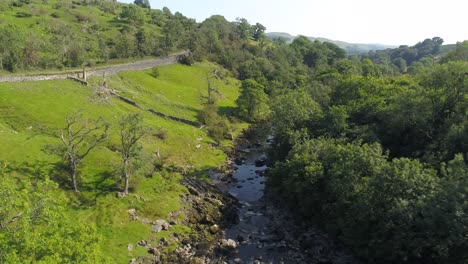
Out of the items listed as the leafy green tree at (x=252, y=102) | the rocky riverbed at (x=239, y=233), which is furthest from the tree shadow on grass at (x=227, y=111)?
the rocky riverbed at (x=239, y=233)

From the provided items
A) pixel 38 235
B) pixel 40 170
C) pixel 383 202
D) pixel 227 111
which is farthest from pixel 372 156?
pixel 227 111

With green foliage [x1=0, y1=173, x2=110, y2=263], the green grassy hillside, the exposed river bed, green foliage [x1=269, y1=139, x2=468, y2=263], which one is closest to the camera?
green foliage [x1=0, y1=173, x2=110, y2=263]

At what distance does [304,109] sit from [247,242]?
3123 centimetres

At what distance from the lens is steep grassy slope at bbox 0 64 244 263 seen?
49469 mm

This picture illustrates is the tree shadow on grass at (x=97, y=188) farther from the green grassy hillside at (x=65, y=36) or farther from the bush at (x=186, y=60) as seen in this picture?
the bush at (x=186, y=60)

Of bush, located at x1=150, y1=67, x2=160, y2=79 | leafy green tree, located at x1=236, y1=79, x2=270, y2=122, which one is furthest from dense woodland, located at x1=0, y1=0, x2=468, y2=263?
bush, located at x1=150, y1=67, x2=160, y2=79

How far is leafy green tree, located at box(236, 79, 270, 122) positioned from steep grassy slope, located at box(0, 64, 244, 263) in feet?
29.6

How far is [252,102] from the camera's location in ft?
369

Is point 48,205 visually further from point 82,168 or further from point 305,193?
point 305,193

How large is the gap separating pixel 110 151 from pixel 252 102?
187ft

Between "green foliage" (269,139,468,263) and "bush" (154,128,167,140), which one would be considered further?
"bush" (154,128,167,140)

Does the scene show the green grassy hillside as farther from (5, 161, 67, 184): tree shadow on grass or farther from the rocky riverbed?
the rocky riverbed

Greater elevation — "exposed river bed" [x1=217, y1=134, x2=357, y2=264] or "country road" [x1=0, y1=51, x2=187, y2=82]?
"country road" [x1=0, y1=51, x2=187, y2=82]

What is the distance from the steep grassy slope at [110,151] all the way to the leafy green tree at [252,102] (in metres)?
9.01
